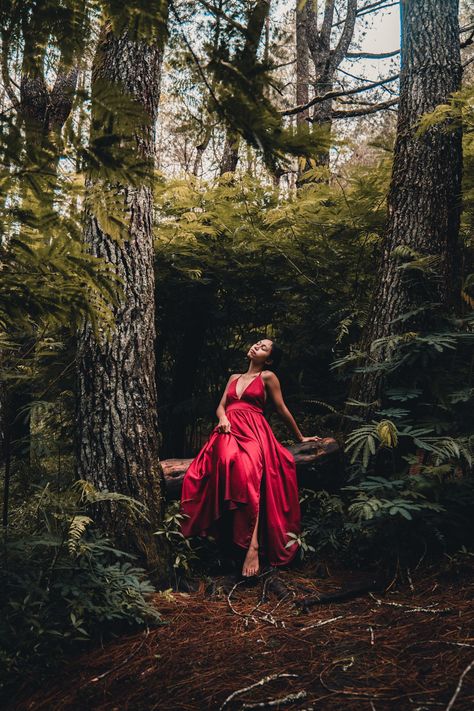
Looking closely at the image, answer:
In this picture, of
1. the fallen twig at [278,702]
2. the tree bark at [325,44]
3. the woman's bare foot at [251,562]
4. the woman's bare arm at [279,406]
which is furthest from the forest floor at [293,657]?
Answer: the tree bark at [325,44]

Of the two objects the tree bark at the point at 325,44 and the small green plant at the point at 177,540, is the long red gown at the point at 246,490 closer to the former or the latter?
the small green plant at the point at 177,540

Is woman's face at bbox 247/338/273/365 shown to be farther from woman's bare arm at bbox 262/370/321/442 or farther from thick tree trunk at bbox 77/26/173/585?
thick tree trunk at bbox 77/26/173/585

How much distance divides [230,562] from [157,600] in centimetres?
88

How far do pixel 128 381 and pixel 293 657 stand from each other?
215 cm

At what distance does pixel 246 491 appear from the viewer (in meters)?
4.16

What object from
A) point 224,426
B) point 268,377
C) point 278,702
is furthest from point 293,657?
point 268,377

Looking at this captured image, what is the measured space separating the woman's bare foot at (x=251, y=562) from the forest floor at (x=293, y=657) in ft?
0.97

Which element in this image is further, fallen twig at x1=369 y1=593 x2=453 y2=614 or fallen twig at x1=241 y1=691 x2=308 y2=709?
fallen twig at x1=369 y1=593 x2=453 y2=614

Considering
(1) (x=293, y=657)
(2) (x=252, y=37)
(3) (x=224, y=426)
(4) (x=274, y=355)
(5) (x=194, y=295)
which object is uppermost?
(2) (x=252, y=37)

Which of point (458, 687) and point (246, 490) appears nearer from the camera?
point (458, 687)

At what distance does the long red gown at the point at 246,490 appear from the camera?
4.17m

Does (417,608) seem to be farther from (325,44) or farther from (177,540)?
(325,44)

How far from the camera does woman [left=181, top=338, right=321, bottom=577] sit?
416cm

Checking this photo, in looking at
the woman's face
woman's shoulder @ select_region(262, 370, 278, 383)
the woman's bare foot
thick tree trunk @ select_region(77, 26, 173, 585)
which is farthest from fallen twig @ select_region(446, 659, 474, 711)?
the woman's face
